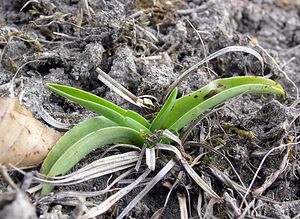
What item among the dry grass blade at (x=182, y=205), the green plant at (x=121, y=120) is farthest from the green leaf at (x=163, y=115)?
the dry grass blade at (x=182, y=205)

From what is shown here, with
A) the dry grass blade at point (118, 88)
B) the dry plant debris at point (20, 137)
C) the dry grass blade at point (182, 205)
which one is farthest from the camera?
the dry grass blade at point (118, 88)

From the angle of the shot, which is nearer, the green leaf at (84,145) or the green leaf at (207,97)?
the green leaf at (84,145)

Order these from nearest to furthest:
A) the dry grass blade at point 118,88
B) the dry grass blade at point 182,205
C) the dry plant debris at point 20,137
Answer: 1. the dry plant debris at point 20,137
2. the dry grass blade at point 182,205
3. the dry grass blade at point 118,88

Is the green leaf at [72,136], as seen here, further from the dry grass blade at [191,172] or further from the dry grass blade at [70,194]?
the dry grass blade at [191,172]

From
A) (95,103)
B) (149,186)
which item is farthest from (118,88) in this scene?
(149,186)

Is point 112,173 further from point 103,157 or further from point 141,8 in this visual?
point 141,8

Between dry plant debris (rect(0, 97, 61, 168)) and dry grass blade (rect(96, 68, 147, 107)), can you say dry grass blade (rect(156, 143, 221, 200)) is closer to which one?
dry grass blade (rect(96, 68, 147, 107))
